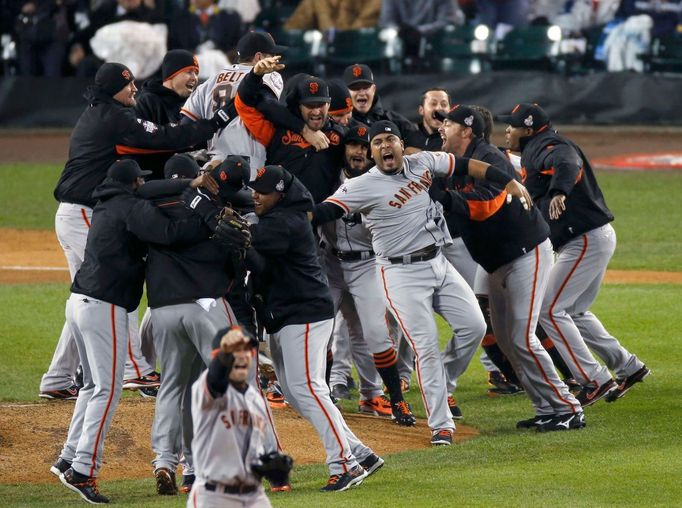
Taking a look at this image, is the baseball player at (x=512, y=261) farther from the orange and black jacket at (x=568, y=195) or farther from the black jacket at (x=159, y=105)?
the black jacket at (x=159, y=105)

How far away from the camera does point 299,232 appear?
23.5 feet

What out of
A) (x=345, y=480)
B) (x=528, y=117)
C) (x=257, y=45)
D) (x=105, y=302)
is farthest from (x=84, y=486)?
(x=528, y=117)

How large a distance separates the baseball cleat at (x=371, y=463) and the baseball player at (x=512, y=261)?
59.5 inches

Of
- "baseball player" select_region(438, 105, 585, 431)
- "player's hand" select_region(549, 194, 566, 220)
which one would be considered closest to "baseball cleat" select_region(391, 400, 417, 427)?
"baseball player" select_region(438, 105, 585, 431)

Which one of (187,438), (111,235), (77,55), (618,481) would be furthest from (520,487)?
(77,55)

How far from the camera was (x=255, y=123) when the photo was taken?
8.61 meters

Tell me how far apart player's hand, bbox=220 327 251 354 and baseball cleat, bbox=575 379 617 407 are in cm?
415

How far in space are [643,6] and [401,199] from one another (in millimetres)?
13968

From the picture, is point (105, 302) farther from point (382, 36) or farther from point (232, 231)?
point (382, 36)

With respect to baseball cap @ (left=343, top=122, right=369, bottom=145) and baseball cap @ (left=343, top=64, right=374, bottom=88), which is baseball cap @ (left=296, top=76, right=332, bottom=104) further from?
baseball cap @ (left=343, top=64, right=374, bottom=88)

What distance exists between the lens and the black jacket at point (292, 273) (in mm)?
7121

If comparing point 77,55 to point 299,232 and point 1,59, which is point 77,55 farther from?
point 299,232

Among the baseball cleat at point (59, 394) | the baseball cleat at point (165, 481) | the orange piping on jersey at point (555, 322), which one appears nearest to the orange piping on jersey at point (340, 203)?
the orange piping on jersey at point (555, 322)

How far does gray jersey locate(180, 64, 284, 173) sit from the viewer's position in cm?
866
